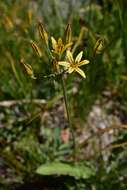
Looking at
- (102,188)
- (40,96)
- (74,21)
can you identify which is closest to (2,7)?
(74,21)

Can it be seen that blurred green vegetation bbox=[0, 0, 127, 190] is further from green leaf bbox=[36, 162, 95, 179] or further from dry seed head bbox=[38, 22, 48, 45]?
dry seed head bbox=[38, 22, 48, 45]

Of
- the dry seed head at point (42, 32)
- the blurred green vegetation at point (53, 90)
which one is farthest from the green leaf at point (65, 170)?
the dry seed head at point (42, 32)

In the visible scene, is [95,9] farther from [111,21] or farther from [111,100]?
[111,100]

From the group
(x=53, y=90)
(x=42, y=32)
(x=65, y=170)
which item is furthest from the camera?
(x=53, y=90)

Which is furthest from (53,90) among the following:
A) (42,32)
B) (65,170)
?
(42,32)

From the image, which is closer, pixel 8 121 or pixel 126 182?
pixel 126 182

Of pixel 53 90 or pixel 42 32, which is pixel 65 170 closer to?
pixel 53 90
